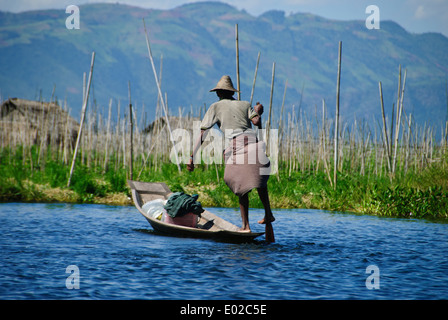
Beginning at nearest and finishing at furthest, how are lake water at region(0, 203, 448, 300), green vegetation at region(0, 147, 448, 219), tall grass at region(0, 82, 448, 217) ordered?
lake water at region(0, 203, 448, 300)
green vegetation at region(0, 147, 448, 219)
tall grass at region(0, 82, 448, 217)

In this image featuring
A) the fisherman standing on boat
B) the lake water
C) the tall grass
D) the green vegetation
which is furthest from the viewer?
the tall grass

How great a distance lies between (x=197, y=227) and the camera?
23.2 feet

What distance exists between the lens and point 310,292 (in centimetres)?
418

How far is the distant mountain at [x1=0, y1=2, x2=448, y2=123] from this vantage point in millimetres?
126375

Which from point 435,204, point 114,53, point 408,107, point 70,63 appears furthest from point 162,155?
point 114,53

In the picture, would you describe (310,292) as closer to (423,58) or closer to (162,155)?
(162,155)

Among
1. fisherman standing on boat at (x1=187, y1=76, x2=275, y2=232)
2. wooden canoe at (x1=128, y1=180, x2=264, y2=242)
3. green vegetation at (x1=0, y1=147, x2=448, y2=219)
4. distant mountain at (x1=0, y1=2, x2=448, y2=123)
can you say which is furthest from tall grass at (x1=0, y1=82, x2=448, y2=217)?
distant mountain at (x1=0, y1=2, x2=448, y2=123)

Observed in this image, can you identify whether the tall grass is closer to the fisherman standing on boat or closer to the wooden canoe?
the wooden canoe

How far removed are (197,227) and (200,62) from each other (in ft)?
492

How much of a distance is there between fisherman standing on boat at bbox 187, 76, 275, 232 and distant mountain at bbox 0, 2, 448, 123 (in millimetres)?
103317

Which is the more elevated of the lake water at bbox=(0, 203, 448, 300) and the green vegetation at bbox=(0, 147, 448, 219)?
the green vegetation at bbox=(0, 147, 448, 219)

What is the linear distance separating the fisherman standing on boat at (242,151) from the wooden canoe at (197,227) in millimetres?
175
